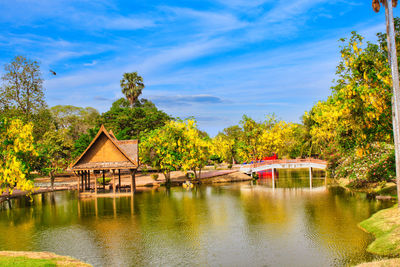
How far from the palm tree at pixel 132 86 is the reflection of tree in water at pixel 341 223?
161ft

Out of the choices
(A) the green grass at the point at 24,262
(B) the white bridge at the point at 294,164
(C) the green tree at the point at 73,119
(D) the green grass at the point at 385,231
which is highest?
(C) the green tree at the point at 73,119

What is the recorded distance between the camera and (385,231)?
1573 cm

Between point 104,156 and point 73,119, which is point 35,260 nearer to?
point 104,156

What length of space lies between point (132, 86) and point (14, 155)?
149 ft

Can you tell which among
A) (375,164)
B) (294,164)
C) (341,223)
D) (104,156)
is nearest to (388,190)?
(375,164)

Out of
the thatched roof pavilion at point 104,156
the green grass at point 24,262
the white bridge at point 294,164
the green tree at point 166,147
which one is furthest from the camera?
the green tree at point 166,147

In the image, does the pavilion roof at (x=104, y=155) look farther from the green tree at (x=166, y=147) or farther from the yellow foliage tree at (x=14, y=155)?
the green tree at (x=166, y=147)

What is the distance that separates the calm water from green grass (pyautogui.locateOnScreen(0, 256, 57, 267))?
2169mm

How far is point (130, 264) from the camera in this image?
1353 centimetres

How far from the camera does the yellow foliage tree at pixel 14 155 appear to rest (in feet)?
80.4

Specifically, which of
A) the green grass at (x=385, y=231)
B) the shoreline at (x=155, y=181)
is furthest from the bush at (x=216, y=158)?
the green grass at (x=385, y=231)

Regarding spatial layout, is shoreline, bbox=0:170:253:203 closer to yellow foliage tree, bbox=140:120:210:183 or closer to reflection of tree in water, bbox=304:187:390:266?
yellow foliage tree, bbox=140:120:210:183

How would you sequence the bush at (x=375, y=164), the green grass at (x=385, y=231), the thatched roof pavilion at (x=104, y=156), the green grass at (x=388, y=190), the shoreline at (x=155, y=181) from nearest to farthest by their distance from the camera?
the green grass at (x=385, y=231) < the bush at (x=375, y=164) < the green grass at (x=388, y=190) < the thatched roof pavilion at (x=104, y=156) < the shoreline at (x=155, y=181)

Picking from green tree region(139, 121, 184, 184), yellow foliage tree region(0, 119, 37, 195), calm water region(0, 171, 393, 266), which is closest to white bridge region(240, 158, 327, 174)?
calm water region(0, 171, 393, 266)
